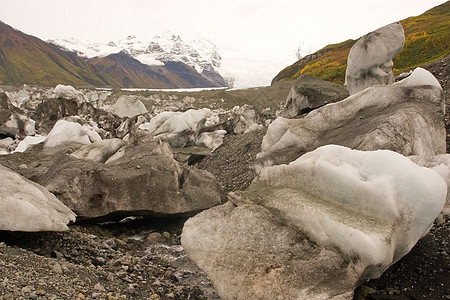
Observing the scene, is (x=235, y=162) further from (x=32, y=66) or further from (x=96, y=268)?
(x=32, y=66)

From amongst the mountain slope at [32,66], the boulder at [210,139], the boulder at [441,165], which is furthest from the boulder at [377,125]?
the mountain slope at [32,66]

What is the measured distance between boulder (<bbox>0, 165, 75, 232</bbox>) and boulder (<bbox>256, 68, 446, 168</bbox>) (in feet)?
22.2

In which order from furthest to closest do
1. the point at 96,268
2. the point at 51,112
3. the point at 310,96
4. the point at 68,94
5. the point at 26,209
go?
1. the point at 68,94
2. the point at 51,112
3. the point at 310,96
4. the point at 96,268
5. the point at 26,209

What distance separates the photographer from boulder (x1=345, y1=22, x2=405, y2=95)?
16277 mm

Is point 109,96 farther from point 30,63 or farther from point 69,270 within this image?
point 30,63

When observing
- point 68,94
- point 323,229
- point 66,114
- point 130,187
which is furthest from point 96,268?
point 68,94

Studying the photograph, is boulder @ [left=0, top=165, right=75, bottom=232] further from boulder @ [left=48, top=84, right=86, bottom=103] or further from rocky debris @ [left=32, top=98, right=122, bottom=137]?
boulder @ [left=48, top=84, right=86, bottom=103]

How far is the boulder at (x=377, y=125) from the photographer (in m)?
9.72

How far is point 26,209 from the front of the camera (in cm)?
807

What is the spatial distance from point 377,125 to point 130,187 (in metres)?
7.85

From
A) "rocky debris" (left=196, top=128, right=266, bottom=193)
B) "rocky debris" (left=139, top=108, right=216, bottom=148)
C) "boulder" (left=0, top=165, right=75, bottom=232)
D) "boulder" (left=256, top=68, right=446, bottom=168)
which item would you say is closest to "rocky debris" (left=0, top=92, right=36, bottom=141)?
"rocky debris" (left=139, top=108, right=216, bottom=148)

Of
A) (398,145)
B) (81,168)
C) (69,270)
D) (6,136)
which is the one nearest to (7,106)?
(6,136)

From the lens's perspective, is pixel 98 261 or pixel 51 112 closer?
pixel 98 261

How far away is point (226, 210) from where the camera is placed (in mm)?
8180
